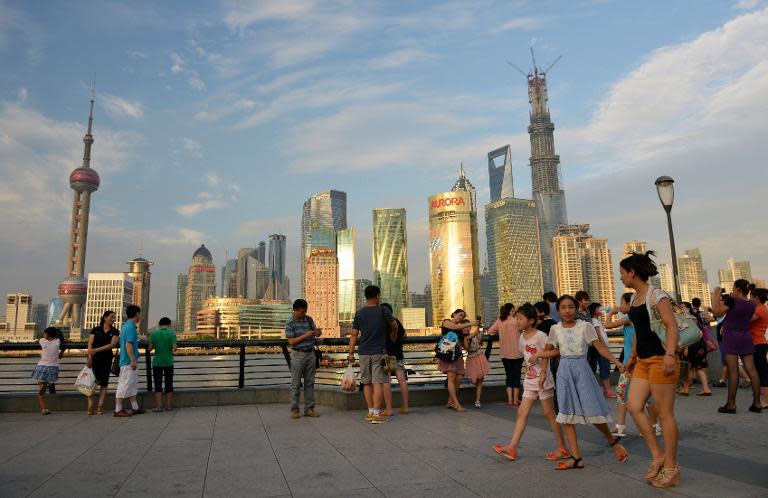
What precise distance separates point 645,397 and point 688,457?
134 centimetres

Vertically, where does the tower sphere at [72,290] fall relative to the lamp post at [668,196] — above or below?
above

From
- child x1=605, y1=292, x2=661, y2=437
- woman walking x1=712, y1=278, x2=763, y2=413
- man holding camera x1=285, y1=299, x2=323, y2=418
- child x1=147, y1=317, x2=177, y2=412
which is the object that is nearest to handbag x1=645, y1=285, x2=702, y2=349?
child x1=605, y1=292, x2=661, y2=437

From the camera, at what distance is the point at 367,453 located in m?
5.69

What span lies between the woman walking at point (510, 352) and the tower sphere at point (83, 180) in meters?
188

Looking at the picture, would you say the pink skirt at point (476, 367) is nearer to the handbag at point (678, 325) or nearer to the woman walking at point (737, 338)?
the woman walking at point (737, 338)

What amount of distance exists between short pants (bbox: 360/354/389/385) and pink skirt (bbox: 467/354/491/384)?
1902mm

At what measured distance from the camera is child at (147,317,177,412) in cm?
956

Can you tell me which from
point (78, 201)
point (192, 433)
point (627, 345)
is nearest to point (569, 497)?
point (627, 345)

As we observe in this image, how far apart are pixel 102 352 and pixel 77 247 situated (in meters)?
181

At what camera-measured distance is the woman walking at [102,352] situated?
30.5 ft

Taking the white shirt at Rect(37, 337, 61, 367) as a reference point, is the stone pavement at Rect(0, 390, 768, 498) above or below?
below

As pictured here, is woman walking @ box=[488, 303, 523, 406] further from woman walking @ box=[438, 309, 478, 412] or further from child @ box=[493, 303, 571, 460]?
child @ box=[493, 303, 571, 460]

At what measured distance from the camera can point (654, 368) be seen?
4.40 meters

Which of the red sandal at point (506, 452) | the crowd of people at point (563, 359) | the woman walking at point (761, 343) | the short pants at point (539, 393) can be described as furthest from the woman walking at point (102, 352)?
the woman walking at point (761, 343)
